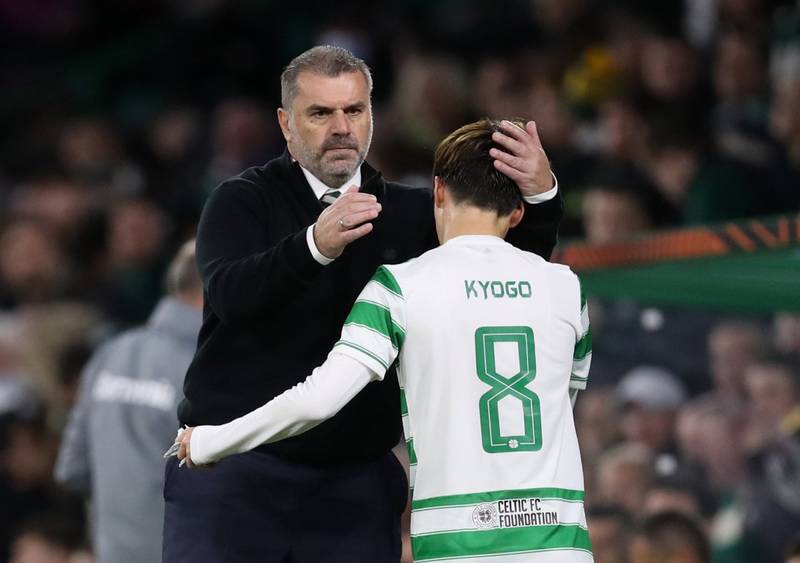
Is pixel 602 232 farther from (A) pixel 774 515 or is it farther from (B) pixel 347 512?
(B) pixel 347 512

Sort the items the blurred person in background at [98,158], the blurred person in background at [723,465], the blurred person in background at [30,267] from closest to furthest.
Answer: the blurred person in background at [723,465], the blurred person in background at [30,267], the blurred person in background at [98,158]

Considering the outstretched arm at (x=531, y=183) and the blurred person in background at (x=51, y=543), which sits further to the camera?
the blurred person in background at (x=51, y=543)

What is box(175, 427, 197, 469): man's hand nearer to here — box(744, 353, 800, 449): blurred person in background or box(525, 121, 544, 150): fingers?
box(525, 121, 544, 150): fingers

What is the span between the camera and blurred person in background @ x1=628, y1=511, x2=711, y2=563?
15.1ft

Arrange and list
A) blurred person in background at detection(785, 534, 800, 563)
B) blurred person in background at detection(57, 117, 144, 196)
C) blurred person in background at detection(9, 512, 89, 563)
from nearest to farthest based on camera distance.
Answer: blurred person in background at detection(785, 534, 800, 563) < blurred person in background at detection(9, 512, 89, 563) < blurred person in background at detection(57, 117, 144, 196)

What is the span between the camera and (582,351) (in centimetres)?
333

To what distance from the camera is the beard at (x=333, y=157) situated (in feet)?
11.0

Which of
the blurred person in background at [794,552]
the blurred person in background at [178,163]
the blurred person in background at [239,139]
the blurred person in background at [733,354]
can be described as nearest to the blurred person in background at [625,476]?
the blurred person in background at [733,354]

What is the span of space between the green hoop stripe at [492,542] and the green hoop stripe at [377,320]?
0.41 metres

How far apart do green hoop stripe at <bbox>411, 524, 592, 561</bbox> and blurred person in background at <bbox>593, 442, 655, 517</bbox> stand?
1.83 meters

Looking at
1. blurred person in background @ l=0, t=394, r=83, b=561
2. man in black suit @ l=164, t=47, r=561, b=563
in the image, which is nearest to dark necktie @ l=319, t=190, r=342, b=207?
man in black suit @ l=164, t=47, r=561, b=563

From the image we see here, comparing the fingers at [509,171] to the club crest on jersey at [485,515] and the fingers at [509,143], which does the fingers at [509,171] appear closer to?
the fingers at [509,143]

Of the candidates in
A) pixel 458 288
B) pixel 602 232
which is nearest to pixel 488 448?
pixel 458 288

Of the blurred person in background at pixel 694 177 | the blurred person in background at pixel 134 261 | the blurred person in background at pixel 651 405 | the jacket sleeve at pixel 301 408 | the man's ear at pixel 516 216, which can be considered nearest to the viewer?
the jacket sleeve at pixel 301 408
